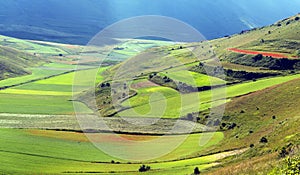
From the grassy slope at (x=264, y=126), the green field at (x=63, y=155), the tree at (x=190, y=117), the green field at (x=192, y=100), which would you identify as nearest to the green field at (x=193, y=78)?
the green field at (x=192, y=100)

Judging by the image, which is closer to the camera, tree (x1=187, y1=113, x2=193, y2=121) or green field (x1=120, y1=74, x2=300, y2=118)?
tree (x1=187, y1=113, x2=193, y2=121)

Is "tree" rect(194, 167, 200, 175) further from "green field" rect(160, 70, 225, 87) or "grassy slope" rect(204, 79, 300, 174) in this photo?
"green field" rect(160, 70, 225, 87)

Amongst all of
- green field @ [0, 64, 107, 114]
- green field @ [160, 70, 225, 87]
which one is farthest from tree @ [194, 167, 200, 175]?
green field @ [160, 70, 225, 87]

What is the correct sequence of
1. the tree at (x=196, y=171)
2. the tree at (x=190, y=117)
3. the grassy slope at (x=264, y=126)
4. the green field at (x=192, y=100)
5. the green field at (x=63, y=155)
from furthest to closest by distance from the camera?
the green field at (x=192, y=100), the tree at (x=190, y=117), the green field at (x=63, y=155), the tree at (x=196, y=171), the grassy slope at (x=264, y=126)

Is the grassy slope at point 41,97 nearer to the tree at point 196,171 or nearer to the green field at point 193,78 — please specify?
the green field at point 193,78

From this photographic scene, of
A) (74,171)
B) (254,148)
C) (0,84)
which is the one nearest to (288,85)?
(254,148)

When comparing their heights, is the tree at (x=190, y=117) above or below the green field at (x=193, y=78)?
below

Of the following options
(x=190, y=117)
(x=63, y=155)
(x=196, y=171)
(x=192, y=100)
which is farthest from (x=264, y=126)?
(x=63, y=155)

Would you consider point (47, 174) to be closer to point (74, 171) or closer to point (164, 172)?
point (74, 171)
